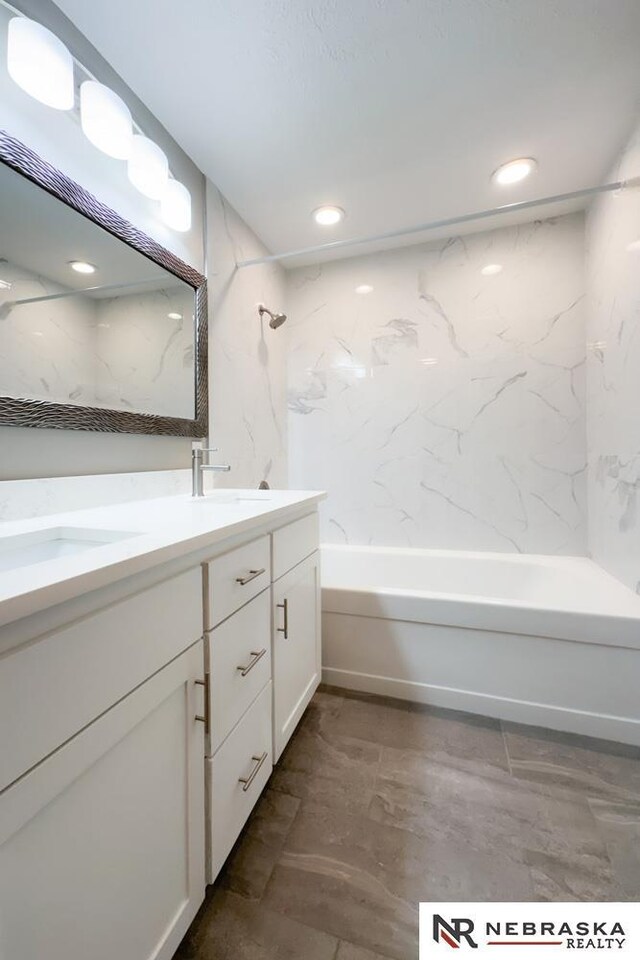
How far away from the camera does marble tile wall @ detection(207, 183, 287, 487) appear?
1.75m

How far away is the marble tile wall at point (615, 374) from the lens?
1504 mm

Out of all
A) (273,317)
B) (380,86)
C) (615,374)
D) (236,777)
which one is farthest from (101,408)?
(615,374)

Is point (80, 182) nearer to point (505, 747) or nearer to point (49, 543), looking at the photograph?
point (49, 543)

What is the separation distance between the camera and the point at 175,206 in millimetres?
1379

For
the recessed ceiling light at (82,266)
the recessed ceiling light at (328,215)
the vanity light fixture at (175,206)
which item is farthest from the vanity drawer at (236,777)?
the recessed ceiling light at (328,215)

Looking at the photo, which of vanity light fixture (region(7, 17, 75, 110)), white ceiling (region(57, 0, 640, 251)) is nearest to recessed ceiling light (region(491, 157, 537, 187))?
white ceiling (region(57, 0, 640, 251))

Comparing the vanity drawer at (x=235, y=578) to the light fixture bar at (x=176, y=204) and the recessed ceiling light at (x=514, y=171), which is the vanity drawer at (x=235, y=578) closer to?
the light fixture bar at (x=176, y=204)

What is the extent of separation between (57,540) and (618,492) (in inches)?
81.7

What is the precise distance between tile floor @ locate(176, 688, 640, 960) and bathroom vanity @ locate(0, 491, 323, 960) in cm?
16

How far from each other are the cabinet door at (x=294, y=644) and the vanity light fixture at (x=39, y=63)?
141 centimetres

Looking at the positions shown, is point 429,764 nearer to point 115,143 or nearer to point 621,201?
point 115,143

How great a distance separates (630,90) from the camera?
1298 millimetres

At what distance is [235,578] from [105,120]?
1.38 meters

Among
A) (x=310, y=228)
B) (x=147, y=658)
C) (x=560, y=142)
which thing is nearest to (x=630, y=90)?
(x=560, y=142)
